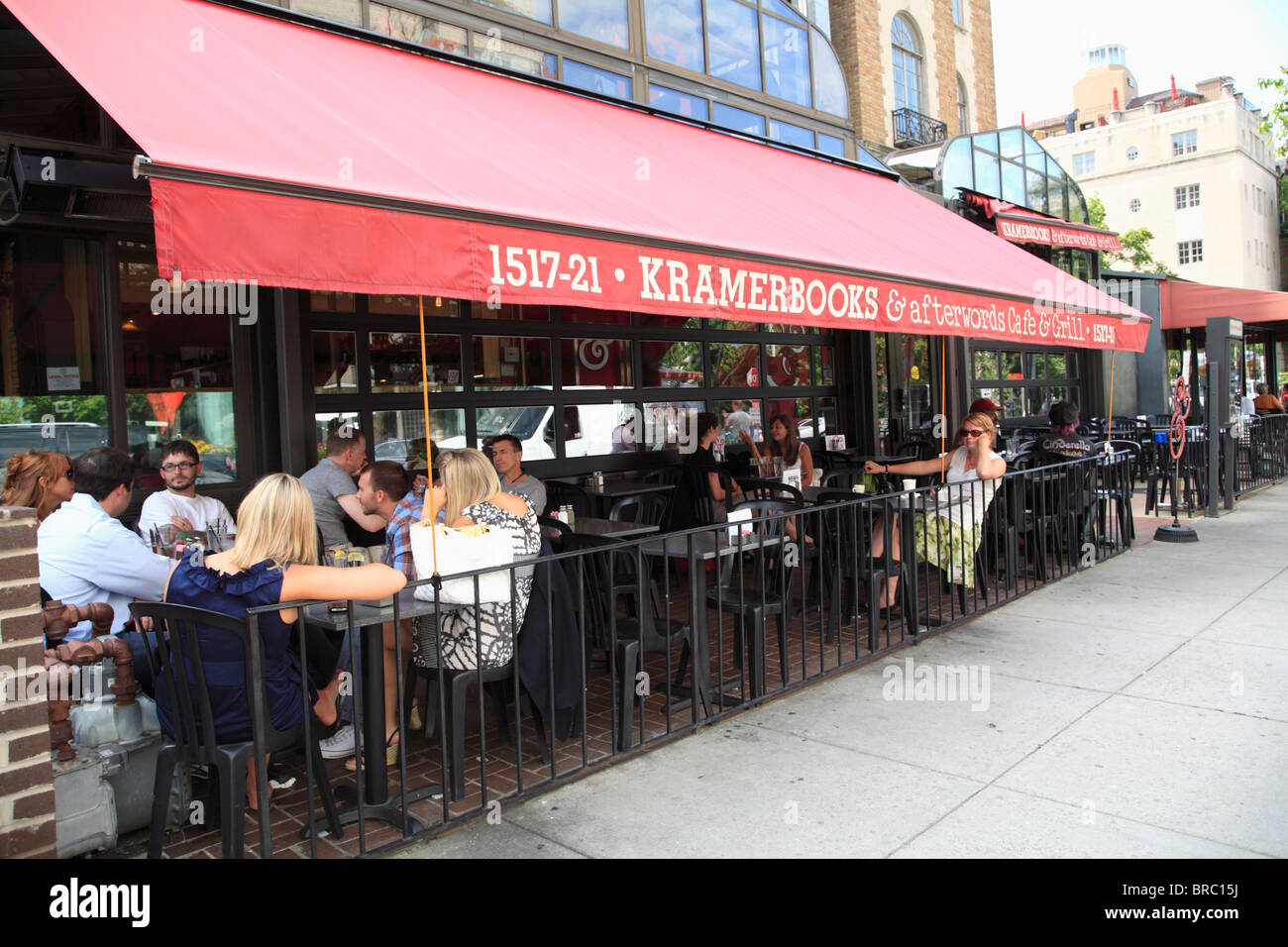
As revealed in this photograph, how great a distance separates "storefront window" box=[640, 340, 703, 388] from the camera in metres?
8.68

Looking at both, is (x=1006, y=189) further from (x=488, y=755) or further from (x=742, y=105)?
(x=488, y=755)

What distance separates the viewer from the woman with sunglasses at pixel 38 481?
4.14 m

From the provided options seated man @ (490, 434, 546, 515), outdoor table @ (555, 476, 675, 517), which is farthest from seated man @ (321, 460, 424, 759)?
outdoor table @ (555, 476, 675, 517)

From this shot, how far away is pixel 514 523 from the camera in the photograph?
4152 mm

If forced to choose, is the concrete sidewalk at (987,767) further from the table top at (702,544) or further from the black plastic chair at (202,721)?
the table top at (702,544)

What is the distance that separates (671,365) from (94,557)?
5.92 meters

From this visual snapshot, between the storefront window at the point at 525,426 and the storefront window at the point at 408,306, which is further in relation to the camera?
the storefront window at the point at 525,426

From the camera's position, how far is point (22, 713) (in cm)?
298

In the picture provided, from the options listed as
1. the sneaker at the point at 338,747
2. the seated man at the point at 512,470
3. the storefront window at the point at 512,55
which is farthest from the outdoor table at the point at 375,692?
the storefront window at the point at 512,55

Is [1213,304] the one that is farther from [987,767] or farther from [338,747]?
[338,747]

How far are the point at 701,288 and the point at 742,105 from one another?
19.6 feet

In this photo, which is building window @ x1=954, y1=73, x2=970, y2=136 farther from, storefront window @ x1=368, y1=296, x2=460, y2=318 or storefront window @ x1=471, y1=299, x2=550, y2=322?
storefront window @ x1=368, y1=296, x2=460, y2=318

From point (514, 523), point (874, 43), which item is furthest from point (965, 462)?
point (874, 43)

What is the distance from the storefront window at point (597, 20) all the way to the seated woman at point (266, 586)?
5765 mm
